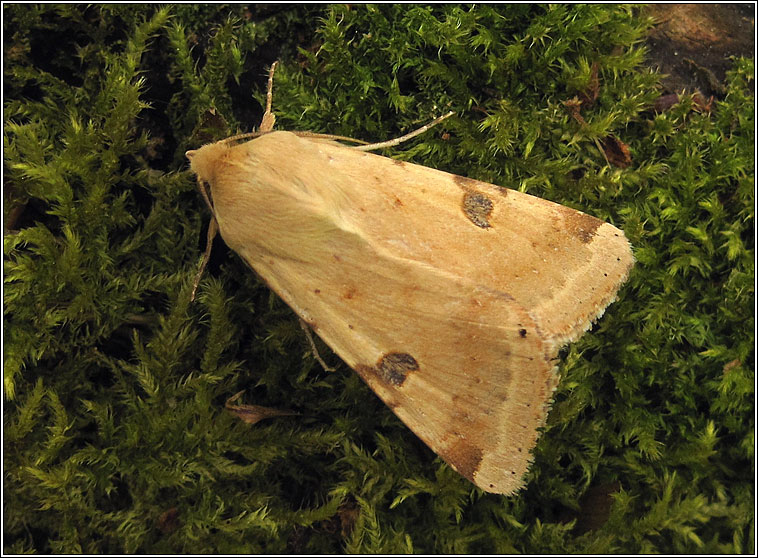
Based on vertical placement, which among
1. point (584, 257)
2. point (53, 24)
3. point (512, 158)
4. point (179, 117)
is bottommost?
point (584, 257)

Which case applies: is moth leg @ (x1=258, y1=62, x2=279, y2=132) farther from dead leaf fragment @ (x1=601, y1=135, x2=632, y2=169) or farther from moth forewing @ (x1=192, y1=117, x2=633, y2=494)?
dead leaf fragment @ (x1=601, y1=135, x2=632, y2=169)

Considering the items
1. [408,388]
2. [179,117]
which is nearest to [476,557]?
[408,388]

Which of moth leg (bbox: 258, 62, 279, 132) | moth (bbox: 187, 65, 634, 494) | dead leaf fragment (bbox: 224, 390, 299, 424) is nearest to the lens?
moth (bbox: 187, 65, 634, 494)

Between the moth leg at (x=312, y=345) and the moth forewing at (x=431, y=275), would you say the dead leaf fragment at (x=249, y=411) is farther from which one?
the moth forewing at (x=431, y=275)

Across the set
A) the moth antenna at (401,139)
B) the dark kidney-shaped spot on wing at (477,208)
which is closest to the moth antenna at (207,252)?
the moth antenna at (401,139)

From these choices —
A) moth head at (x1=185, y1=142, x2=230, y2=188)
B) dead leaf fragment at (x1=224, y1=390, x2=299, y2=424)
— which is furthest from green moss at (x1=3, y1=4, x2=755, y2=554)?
moth head at (x1=185, y1=142, x2=230, y2=188)

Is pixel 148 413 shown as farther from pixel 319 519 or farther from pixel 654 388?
pixel 654 388

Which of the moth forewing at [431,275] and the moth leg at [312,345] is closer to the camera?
the moth forewing at [431,275]
